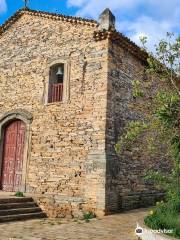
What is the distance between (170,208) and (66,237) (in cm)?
221

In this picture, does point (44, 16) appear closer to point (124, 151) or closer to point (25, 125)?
point (25, 125)

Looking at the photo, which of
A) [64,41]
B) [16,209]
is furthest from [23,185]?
[64,41]

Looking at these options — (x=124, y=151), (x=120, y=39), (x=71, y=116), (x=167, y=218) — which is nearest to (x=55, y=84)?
(x=71, y=116)

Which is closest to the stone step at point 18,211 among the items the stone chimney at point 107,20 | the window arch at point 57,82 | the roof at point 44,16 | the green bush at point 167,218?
the window arch at point 57,82

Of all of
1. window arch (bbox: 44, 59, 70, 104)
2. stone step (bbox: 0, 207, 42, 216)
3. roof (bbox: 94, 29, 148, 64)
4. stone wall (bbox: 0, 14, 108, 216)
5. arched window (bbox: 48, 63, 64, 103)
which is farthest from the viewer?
arched window (bbox: 48, 63, 64, 103)

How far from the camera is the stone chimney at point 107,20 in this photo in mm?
10791

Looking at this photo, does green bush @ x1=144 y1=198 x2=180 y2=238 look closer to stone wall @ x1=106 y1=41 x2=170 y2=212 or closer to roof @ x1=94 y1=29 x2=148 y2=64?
stone wall @ x1=106 y1=41 x2=170 y2=212

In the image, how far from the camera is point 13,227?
8.25 metres

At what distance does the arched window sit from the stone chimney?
2024mm

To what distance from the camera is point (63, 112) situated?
36.7 feet

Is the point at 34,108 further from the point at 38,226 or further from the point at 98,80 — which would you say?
the point at 38,226

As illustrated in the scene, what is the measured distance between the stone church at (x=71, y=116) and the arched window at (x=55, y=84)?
0.12 feet

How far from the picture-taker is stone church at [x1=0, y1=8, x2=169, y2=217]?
33.3 ft

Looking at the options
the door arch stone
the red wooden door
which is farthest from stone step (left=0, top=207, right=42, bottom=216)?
the red wooden door
